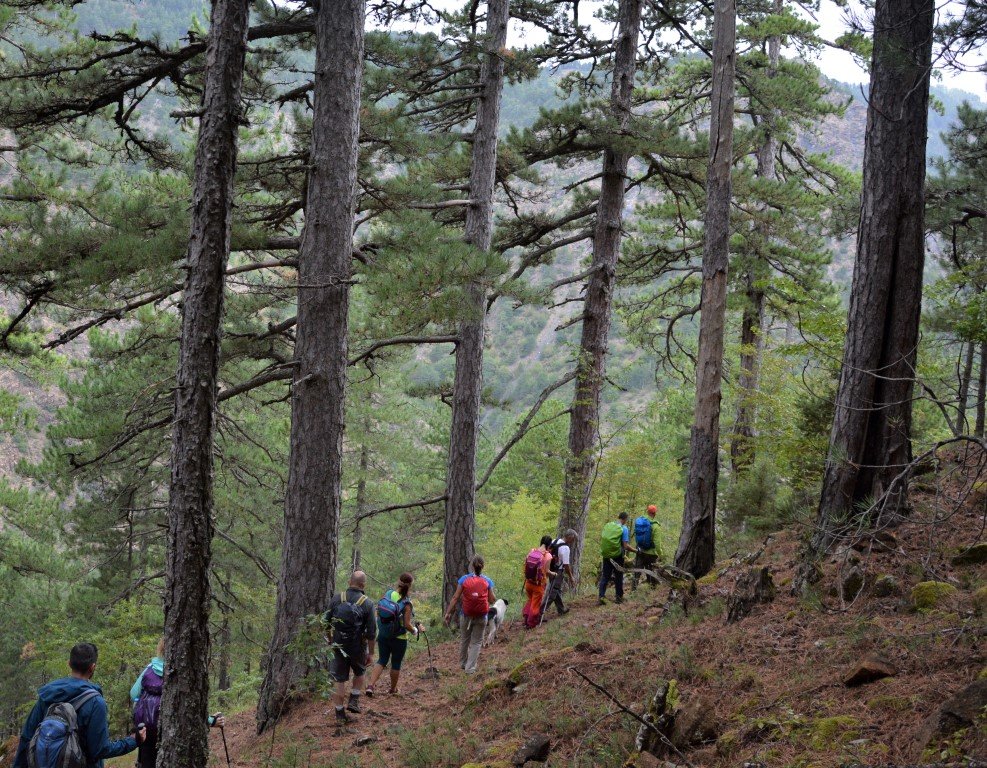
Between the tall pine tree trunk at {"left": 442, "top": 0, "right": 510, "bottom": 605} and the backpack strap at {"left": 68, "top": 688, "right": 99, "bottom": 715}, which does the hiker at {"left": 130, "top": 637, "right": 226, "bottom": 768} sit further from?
the tall pine tree trunk at {"left": 442, "top": 0, "right": 510, "bottom": 605}

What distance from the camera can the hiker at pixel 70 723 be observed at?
4410mm

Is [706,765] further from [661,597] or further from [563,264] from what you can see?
[563,264]

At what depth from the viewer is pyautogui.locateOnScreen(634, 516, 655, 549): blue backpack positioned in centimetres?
1142

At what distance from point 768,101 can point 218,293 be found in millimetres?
10651

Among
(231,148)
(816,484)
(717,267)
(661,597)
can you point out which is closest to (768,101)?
(717,267)

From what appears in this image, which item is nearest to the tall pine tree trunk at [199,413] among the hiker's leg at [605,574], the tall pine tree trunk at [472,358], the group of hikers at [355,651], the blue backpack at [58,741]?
the group of hikers at [355,651]

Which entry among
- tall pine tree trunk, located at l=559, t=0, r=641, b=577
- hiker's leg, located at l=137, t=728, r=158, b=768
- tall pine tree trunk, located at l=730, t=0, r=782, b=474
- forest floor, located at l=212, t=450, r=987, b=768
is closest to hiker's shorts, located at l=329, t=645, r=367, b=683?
forest floor, located at l=212, t=450, r=987, b=768

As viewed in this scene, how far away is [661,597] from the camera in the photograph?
29.7 feet

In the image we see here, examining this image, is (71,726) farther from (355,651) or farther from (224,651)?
(224,651)

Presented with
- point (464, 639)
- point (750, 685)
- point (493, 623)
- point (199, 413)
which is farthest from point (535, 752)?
point (493, 623)

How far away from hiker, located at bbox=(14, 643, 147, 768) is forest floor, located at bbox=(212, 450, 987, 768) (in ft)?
5.76

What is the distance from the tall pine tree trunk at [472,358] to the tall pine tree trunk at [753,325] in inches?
199

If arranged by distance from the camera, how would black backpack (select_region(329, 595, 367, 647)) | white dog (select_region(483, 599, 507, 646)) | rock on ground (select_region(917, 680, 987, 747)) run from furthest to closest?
white dog (select_region(483, 599, 507, 646)) < black backpack (select_region(329, 595, 367, 647)) < rock on ground (select_region(917, 680, 987, 747))

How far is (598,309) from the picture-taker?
12.6 meters
